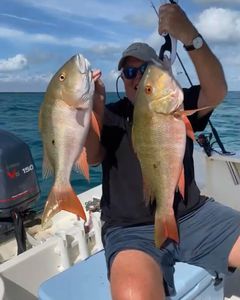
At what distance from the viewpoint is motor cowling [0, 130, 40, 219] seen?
3467 millimetres

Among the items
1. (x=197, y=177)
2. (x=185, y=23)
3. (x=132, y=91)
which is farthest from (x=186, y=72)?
(x=185, y=23)

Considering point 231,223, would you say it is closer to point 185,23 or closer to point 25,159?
point 185,23

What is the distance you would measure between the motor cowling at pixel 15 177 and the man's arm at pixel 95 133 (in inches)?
49.3

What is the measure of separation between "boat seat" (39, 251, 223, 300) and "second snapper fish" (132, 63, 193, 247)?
1.74 feet

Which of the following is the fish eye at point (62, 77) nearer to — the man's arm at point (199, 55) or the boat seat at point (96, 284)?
the man's arm at point (199, 55)

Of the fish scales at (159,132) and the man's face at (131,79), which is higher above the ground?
the man's face at (131,79)

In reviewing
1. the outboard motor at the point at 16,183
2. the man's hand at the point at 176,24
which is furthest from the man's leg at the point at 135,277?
the outboard motor at the point at 16,183

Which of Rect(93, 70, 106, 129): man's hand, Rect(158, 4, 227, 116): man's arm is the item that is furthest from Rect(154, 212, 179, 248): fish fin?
Rect(158, 4, 227, 116): man's arm

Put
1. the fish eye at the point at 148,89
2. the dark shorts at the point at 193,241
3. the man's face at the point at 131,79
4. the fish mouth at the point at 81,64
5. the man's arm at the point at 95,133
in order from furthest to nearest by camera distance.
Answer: the man's face at the point at 131,79 → the dark shorts at the point at 193,241 → the man's arm at the point at 95,133 → the fish eye at the point at 148,89 → the fish mouth at the point at 81,64

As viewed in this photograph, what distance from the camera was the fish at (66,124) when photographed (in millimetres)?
1703

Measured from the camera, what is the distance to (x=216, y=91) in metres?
2.38

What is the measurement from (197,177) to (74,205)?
2.61 meters

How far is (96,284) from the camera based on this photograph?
2352 mm

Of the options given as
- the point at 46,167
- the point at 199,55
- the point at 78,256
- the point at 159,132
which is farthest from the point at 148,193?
the point at 78,256
